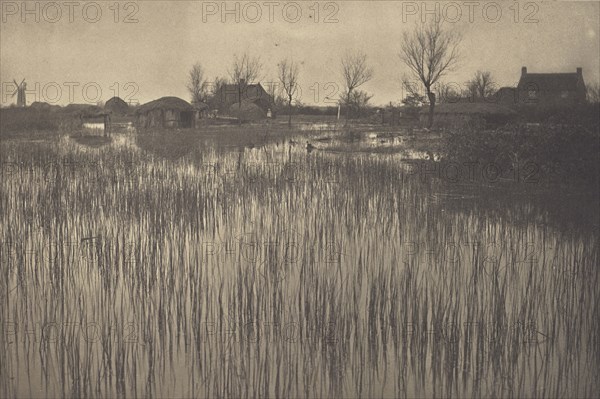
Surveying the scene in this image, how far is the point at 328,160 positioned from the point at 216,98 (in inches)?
100.0

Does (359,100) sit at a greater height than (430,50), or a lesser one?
lesser

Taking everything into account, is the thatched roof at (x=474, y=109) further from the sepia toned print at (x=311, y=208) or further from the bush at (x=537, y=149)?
the bush at (x=537, y=149)

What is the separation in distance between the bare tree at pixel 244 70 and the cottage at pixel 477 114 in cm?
278

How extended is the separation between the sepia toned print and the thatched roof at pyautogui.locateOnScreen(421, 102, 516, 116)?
0.05m

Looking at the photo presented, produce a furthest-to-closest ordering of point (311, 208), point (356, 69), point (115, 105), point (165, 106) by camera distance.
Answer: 1. point (165, 106)
2. point (115, 105)
3. point (356, 69)
4. point (311, 208)

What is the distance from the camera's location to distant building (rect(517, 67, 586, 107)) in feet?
21.4

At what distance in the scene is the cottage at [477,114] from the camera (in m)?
8.38

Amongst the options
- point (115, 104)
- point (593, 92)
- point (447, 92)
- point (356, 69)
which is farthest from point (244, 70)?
point (115, 104)

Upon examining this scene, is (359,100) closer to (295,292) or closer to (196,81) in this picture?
(196,81)

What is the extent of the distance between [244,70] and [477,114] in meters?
3.25

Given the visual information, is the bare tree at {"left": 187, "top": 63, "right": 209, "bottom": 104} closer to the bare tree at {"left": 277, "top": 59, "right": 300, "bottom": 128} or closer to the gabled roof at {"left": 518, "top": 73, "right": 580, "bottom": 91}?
the bare tree at {"left": 277, "top": 59, "right": 300, "bottom": 128}

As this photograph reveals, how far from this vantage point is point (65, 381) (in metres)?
2.83

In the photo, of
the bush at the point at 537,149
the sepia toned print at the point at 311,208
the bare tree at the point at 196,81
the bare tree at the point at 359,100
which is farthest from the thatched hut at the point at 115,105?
the bush at the point at 537,149

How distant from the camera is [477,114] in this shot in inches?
336
